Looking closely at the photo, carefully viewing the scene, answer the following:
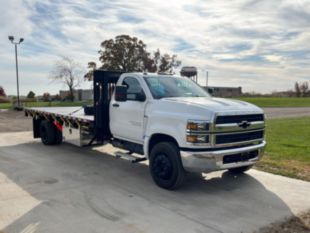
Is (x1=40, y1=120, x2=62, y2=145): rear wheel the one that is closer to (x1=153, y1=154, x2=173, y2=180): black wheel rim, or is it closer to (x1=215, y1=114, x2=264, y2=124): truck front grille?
(x1=153, y1=154, x2=173, y2=180): black wheel rim

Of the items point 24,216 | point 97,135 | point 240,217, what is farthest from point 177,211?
point 97,135

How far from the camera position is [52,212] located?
15.4 ft

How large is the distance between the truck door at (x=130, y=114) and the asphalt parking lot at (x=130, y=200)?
35.2 inches

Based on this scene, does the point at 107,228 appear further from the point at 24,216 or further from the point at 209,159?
the point at 209,159

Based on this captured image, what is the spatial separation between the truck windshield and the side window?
8.5 inches

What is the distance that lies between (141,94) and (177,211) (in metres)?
2.53

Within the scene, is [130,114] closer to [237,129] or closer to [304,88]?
[237,129]

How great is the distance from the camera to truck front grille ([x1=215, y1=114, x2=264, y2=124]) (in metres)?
5.26

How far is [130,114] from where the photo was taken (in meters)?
6.61

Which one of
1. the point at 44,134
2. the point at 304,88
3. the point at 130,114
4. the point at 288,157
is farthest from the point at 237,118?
the point at 304,88

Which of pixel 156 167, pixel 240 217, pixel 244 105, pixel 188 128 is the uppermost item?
pixel 244 105

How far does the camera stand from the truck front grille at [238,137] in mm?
5320

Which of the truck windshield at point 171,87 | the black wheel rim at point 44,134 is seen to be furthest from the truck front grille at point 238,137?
the black wheel rim at point 44,134

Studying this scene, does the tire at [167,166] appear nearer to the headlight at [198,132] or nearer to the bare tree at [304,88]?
the headlight at [198,132]
